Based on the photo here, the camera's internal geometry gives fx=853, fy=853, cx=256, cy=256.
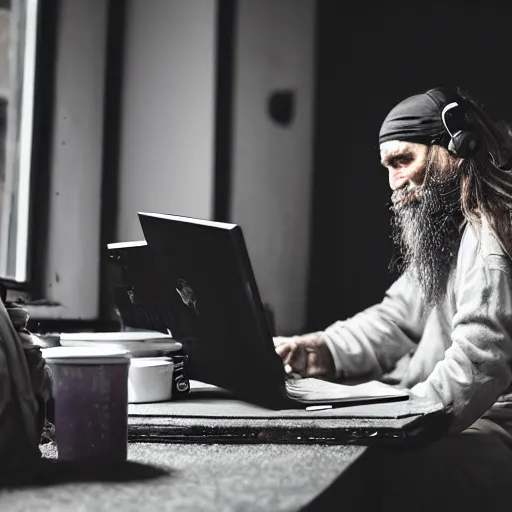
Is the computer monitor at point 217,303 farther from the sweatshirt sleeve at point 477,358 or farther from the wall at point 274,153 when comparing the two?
the wall at point 274,153

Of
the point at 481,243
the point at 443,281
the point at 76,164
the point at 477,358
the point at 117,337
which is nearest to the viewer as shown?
the point at 117,337

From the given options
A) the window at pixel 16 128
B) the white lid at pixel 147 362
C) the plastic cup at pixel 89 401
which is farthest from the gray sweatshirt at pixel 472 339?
the window at pixel 16 128

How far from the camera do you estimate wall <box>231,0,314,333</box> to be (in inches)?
69.7

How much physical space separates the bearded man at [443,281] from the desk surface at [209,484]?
54 centimetres

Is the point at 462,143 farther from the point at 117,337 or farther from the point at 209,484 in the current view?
the point at 209,484

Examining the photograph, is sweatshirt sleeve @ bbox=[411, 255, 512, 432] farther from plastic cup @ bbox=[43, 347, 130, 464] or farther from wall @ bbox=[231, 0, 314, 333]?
plastic cup @ bbox=[43, 347, 130, 464]

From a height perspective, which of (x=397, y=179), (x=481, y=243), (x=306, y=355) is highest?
(x=397, y=179)

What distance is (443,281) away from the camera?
1.53m

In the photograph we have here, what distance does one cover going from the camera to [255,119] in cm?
179

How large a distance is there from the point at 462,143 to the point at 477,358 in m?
0.41

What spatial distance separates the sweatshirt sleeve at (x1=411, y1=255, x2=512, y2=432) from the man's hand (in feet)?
1.09

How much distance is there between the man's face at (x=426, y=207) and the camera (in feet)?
4.96

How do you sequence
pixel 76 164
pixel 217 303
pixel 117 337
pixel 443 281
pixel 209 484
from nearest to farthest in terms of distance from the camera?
pixel 209 484
pixel 217 303
pixel 117 337
pixel 443 281
pixel 76 164

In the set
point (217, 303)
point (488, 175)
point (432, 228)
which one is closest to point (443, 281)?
point (432, 228)
